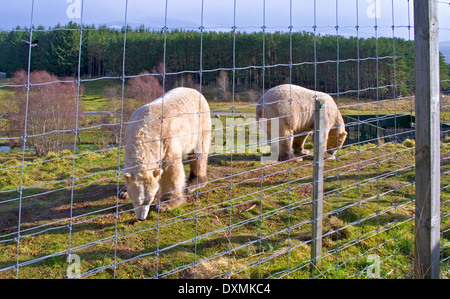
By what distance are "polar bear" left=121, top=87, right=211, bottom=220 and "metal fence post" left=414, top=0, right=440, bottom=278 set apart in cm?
243

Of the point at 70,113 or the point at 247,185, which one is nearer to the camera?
the point at 247,185

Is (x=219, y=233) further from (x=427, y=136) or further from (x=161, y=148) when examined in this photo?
(x=427, y=136)

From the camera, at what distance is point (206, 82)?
30.8 metres

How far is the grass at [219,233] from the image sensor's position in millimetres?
4277

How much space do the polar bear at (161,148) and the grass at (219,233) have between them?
360 millimetres

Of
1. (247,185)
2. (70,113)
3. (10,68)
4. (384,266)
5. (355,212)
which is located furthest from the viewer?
(70,113)

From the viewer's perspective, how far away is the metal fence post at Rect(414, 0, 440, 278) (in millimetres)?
3638

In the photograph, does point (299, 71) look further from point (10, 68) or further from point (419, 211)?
point (419, 211)

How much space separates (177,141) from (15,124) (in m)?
21.3

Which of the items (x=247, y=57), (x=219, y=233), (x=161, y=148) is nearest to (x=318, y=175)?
(x=219, y=233)

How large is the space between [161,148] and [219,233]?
1.31 metres

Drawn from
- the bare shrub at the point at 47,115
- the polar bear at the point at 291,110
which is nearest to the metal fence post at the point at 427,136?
the polar bear at the point at 291,110
